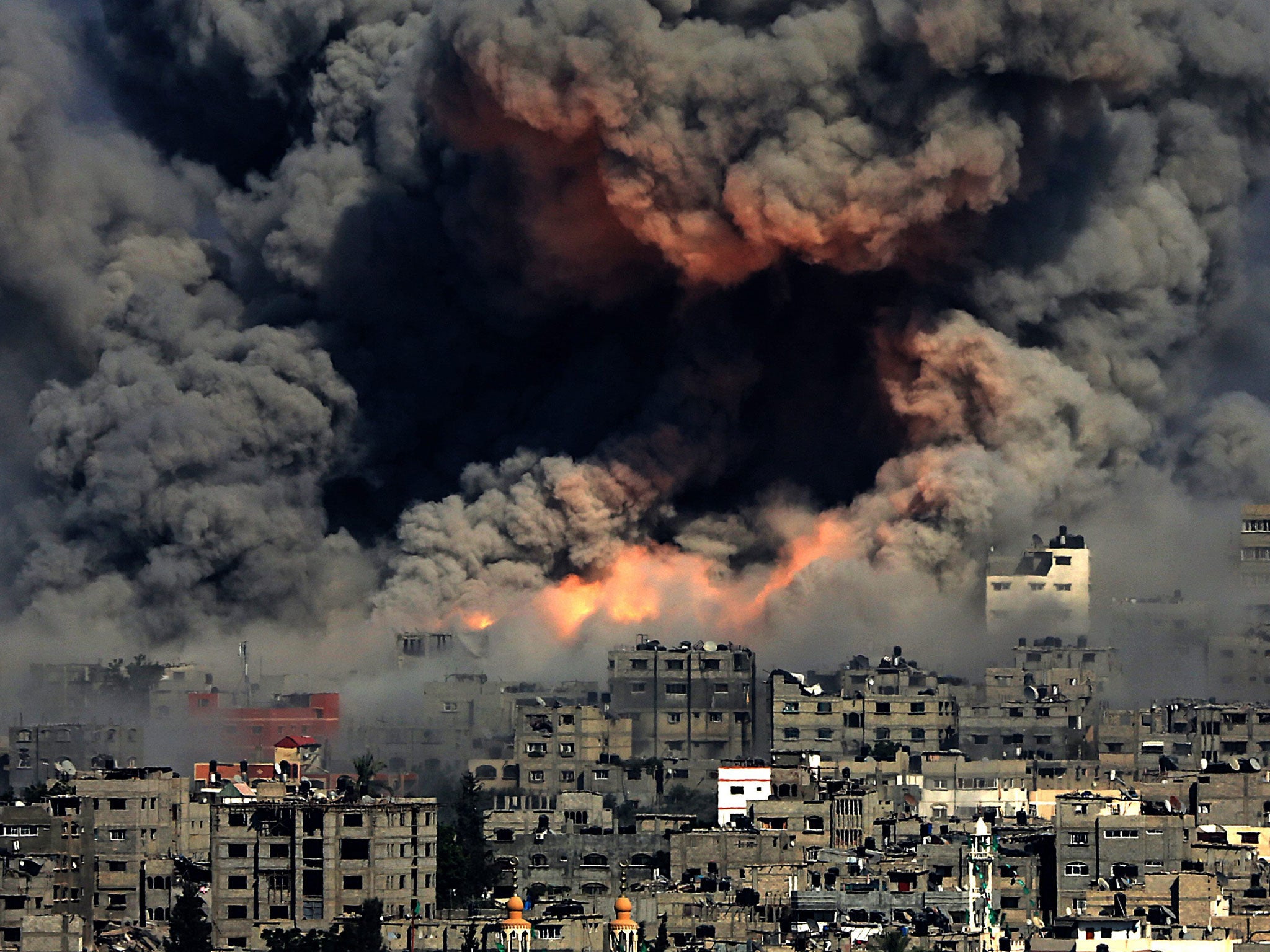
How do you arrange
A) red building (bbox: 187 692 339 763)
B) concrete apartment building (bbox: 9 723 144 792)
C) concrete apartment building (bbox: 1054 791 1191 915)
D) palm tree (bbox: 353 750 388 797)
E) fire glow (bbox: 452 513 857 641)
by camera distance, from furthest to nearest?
1. fire glow (bbox: 452 513 857 641)
2. red building (bbox: 187 692 339 763)
3. concrete apartment building (bbox: 9 723 144 792)
4. palm tree (bbox: 353 750 388 797)
5. concrete apartment building (bbox: 1054 791 1191 915)

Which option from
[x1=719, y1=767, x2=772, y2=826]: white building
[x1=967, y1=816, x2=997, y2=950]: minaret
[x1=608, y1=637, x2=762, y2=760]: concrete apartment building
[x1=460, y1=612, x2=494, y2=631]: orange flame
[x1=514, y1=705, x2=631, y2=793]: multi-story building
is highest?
[x1=460, y1=612, x2=494, y2=631]: orange flame

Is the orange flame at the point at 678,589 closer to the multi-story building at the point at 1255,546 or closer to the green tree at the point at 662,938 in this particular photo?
the multi-story building at the point at 1255,546

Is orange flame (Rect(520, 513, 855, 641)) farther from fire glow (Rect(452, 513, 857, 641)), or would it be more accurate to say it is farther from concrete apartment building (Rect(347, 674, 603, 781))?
concrete apartment building (Rect(347, 674, 603, 781))

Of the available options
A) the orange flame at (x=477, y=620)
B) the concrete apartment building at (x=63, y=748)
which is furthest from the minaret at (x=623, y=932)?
the orange flame at (x=477, y=620)

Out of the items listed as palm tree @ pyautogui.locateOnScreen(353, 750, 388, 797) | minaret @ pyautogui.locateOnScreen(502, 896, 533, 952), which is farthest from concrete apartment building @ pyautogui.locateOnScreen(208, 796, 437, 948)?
minaret @ pyautogui.locateOnScreen(502, 896, 533, 952)

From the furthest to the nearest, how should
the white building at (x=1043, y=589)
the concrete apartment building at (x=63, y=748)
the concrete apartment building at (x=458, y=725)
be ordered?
the white building at (x=1043, y=589)
the concrete apartment building at (x=458, y=725)
the concrete apartment building at (x=63, y=748)

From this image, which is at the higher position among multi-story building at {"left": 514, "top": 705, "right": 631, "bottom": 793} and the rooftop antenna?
the rooftop antenna

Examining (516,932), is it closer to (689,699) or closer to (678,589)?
(689,699)
